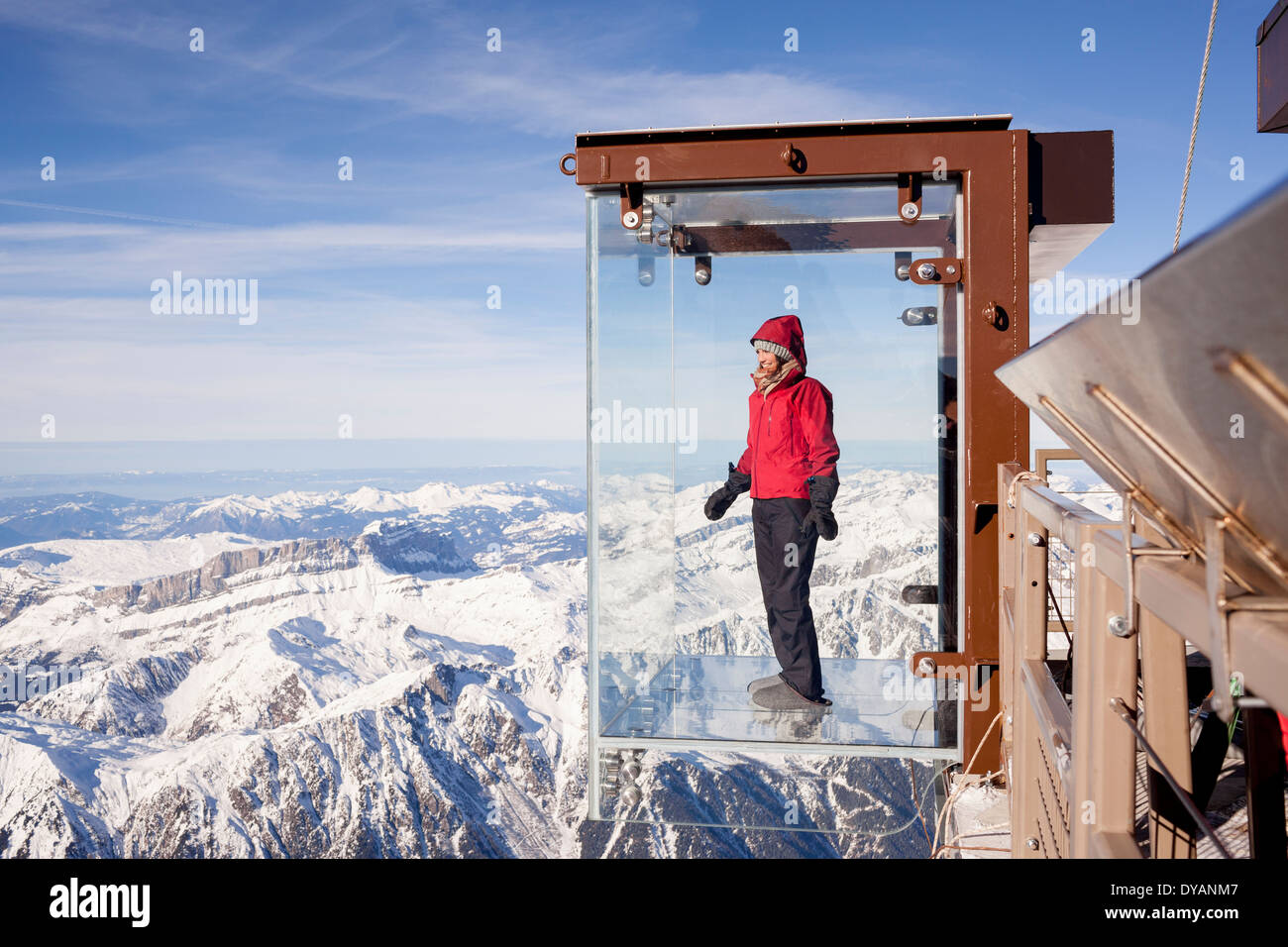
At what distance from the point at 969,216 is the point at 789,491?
1.38 meters

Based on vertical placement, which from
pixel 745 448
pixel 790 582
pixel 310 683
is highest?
pixel 745 448

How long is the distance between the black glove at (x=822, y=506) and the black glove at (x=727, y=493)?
12.2 inches

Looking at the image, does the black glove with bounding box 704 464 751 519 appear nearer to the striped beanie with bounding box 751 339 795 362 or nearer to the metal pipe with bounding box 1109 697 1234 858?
the striped beanie with bounding box 751 339 795 362

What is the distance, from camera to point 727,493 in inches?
175

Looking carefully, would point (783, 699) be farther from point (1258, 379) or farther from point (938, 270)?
point (1258, 379)

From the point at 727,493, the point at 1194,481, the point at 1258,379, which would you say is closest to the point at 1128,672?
the point at 1194,481

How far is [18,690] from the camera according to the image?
13400cm

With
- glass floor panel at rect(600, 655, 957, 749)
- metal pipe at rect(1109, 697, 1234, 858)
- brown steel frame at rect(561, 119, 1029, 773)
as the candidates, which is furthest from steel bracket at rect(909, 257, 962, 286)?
metal pipe at rect(1109, 697, 1234, 858)

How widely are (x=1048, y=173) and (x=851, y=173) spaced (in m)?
0.80

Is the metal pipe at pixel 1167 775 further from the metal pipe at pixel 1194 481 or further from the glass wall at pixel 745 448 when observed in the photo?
the glass wall at pixel 745 448

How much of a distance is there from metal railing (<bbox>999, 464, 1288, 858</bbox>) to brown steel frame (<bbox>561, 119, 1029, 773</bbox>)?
5.90ft

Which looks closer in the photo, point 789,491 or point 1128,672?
point 1128,672

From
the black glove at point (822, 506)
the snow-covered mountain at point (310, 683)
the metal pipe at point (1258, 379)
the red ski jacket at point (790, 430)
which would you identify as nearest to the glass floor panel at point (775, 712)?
the black glove at point (822, 506)

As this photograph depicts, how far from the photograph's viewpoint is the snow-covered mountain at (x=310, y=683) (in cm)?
9138
